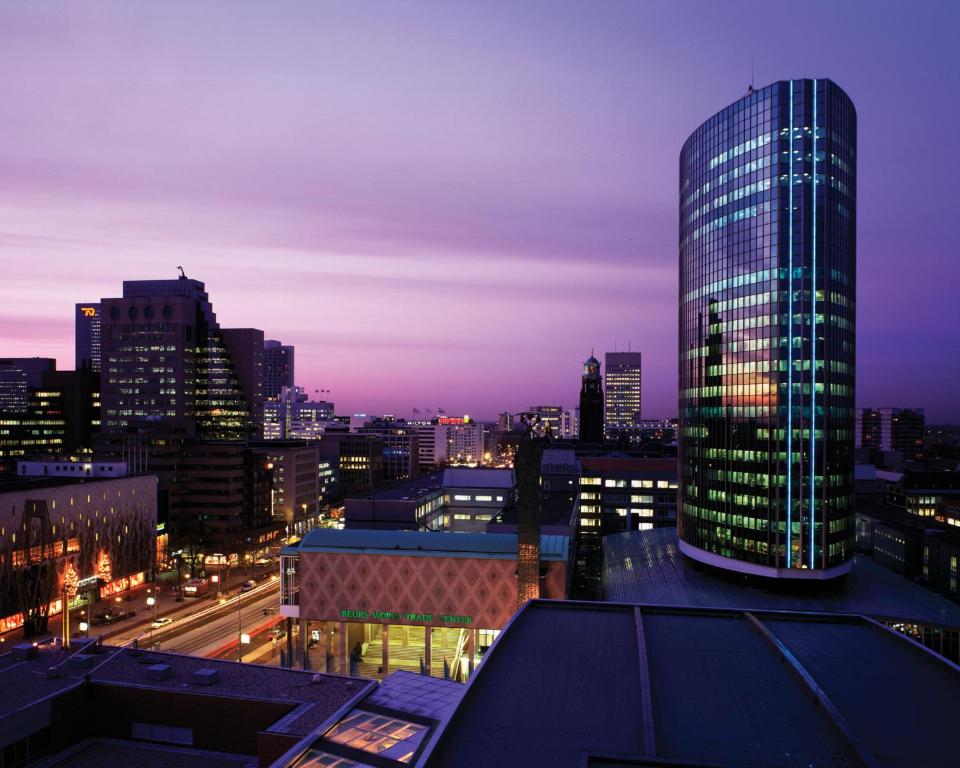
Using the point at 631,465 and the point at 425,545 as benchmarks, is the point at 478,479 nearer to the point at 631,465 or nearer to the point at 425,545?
the point at 631,465

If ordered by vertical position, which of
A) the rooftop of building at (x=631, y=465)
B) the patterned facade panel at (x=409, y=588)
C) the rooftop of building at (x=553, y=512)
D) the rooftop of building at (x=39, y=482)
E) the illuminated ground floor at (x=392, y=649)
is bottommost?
the illuminated ground floor at (x=392, y=649)

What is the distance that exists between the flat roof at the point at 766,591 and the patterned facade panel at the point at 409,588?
15.4 m

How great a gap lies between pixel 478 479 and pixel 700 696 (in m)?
116

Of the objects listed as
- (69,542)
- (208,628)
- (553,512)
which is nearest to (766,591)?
(553,512)

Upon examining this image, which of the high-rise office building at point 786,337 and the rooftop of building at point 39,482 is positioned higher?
the high-rise office building at point 786,337

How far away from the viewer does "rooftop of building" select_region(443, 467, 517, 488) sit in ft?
459

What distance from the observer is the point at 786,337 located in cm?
8575

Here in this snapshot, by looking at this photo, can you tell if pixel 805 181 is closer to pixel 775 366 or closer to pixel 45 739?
pixel 775 366

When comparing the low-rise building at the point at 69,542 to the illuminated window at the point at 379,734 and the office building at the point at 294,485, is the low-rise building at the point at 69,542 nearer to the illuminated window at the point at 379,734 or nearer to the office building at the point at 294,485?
the office building at the point at 294,485

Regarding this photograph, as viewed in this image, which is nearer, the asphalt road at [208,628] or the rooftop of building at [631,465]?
the asphalt road at [208,628]

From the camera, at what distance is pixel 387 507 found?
357ft

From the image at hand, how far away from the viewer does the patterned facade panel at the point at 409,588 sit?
72688mm

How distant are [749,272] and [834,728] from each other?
244 ft

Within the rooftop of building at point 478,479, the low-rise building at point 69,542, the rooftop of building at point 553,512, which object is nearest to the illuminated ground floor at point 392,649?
the rooftop of building at point 553,512
